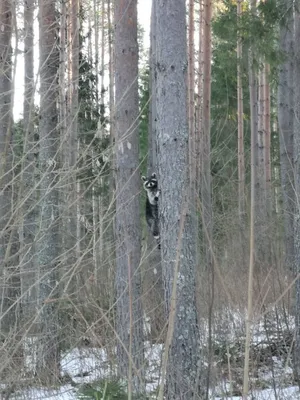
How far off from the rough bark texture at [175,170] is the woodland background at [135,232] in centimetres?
1

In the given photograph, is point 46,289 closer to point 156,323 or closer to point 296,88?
point 156,323

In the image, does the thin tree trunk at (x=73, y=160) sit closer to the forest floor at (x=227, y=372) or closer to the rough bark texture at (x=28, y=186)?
the rough bark texture at (x=28, y=186)

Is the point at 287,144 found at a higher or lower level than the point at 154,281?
higher

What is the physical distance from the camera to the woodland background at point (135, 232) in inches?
162

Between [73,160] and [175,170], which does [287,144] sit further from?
[175,170]

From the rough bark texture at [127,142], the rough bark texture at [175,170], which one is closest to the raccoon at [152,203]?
the rough bark texture at [127,142]

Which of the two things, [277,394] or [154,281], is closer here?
[277,394]

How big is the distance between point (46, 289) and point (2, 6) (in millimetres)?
3740

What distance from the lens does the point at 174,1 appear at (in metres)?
6.14

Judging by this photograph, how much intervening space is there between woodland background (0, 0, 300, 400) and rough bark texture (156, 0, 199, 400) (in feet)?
0.04

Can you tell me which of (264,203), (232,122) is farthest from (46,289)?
(232,122)

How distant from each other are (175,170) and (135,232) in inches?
91.5

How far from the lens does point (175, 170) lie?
6.02 metres

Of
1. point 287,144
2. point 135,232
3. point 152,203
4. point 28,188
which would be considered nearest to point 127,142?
point 152,203
